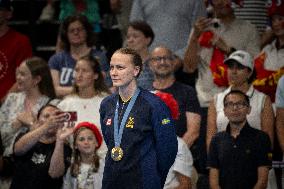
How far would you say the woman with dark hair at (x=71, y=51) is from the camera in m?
8.48

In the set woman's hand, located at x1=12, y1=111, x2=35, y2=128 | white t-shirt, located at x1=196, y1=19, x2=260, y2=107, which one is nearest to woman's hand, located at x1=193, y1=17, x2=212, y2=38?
white t-shirt, located at x1=196, y1=19, x2=260, y2=107

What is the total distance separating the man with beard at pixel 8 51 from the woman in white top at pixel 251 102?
2.36 m

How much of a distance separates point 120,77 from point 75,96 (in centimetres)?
206

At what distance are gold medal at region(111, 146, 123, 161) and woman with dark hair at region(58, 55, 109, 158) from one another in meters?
1.82

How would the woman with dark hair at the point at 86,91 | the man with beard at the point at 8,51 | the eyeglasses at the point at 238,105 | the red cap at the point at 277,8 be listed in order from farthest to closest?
the man with beard at the point at 8,51, the red cap at the point at 277,8, the woman with dark hair at the point at 86,91, the eyeglasses at the point at 238,105

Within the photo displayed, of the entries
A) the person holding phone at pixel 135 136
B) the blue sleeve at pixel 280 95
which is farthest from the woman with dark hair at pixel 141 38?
the person holding phone at pixel 135 136

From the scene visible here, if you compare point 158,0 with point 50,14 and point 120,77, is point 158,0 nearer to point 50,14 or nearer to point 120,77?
point 50,14

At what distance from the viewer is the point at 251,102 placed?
7449mm

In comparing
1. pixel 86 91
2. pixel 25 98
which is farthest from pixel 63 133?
pixel 25 98

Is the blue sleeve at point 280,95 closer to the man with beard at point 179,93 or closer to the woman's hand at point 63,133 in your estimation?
the man with beard at point 179,93

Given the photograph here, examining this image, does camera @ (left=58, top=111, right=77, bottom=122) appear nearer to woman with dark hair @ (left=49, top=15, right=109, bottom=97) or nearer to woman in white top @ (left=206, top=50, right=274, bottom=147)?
woman with dark hair @ (left=49, top=15, right=109, bottom=97)

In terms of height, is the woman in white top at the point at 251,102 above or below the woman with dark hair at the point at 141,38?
below

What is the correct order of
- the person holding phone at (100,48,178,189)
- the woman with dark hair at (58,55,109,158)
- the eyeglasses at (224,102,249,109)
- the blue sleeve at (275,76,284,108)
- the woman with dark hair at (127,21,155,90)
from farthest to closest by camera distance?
1. the woman with dark hair at (127,21,155,90)
2. the woman with dark hair at (58,55,109,158)
3. the blue sleeve at (275,76,284,108)
4. the eyeglasses at (224,102,249,109)
5. the person holding phone at (100,48,178,189)

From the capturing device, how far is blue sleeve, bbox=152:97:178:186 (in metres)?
5.82
